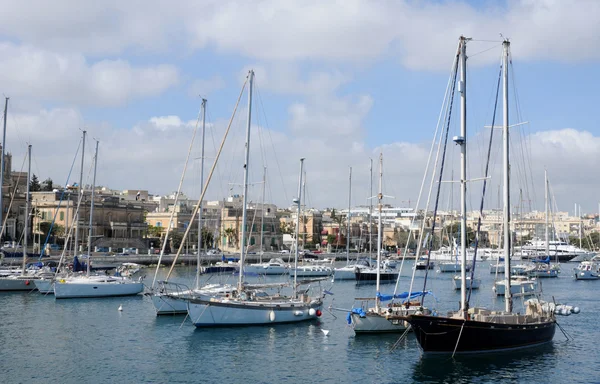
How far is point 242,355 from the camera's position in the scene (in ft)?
105

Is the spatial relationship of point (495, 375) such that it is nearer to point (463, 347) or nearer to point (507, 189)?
point (463, 347)

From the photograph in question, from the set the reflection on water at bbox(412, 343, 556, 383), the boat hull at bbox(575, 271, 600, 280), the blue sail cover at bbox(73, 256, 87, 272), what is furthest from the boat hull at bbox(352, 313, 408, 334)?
the boat hull at bbox(575, 271, 600, 280)

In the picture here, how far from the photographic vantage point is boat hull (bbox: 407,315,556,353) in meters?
29.3

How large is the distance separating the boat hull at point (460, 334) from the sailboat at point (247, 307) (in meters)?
11.6

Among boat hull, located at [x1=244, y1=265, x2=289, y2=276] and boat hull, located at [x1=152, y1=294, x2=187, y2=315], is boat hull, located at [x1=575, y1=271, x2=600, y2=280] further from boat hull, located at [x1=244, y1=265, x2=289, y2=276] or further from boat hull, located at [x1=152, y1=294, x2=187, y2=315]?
boat hull, located at [x1=152, y1=294, x2=187, y2=315]

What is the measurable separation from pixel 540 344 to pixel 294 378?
1295cm

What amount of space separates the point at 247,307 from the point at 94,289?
20.2 meters

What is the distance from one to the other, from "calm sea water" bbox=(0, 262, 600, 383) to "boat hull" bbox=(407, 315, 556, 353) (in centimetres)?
51

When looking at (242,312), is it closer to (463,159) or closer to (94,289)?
(463,159)

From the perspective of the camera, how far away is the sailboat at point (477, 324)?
29516 millimetres

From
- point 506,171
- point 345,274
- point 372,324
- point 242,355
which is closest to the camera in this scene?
point 242,355

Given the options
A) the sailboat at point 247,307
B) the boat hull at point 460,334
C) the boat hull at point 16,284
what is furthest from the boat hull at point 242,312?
the boat hull at point 16,284

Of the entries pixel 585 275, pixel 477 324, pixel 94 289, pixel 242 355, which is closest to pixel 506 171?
pixel 477 324

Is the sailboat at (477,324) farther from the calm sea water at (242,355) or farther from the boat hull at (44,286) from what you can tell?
the boat hull at (44,286)
